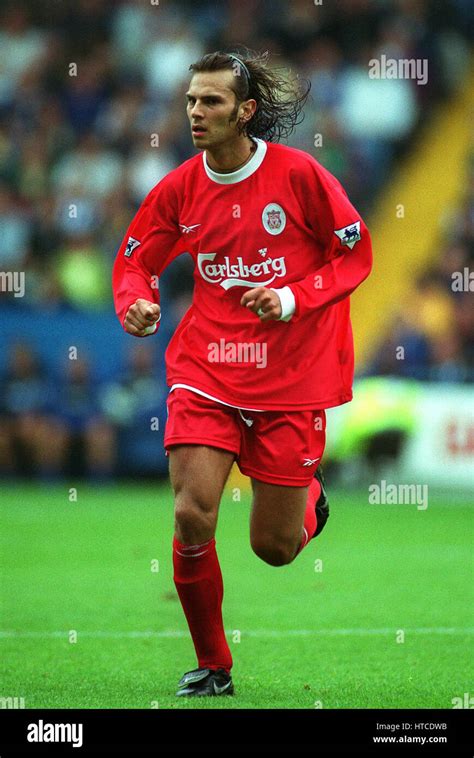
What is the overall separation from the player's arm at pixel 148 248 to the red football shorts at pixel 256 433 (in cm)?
48

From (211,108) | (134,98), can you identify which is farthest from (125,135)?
(211,108)

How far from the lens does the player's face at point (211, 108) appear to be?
5.59 meters

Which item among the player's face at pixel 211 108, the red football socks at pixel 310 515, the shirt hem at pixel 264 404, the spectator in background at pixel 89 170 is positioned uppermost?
the spectator in background at pixel 89 170

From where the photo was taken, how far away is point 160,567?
9484 mm

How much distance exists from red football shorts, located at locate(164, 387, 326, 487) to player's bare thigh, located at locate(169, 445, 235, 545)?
0.06 meters

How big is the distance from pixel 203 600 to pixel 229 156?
1799mm

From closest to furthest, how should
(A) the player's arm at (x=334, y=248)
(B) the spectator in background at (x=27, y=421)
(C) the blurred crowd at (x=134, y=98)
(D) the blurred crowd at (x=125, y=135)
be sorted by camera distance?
(A) the player's arm at (x=334, y=248) → (B) the spectator in background at (x=27, y=421) → (D) the blurred crowd at (x=125, y=135) → (C) the blurred crowd at (x=134, y=98)

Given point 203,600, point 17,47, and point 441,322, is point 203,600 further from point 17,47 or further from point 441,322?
point 17,47

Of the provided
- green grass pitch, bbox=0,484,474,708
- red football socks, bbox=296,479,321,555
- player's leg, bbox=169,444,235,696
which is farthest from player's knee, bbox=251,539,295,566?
green grass pitch, bbox=0,484,474,708

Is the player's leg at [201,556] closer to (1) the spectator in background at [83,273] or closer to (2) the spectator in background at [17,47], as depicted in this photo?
(1) the spectator in background at [83,273]

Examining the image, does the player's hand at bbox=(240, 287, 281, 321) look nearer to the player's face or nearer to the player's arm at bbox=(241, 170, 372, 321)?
the player's arm at bbox=(241, 170, 372, 321)

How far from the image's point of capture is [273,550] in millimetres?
5805

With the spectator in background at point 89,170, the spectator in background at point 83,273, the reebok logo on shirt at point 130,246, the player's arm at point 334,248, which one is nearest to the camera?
the player's arm at point 334,248

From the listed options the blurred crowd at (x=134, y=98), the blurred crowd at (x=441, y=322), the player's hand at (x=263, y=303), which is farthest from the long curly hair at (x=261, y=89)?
the blurred crowd at (x=134, y=98)
